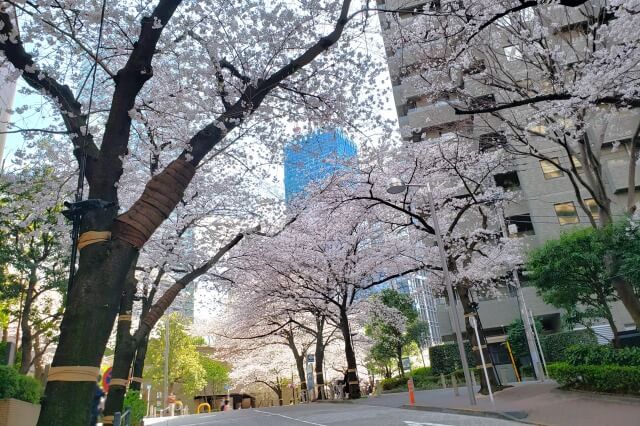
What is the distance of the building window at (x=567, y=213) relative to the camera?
27547 millimetres

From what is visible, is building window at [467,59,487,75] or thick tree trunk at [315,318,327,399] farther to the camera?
thick tree trunk at [315,318,327,399]

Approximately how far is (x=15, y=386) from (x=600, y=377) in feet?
43.9

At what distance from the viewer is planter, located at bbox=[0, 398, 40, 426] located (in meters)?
8.54

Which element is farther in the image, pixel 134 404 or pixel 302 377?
pixel 302 377

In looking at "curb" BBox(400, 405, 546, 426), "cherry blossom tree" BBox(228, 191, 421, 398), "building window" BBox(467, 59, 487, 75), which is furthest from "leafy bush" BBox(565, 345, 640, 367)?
"building window" BBox(467, 59, 487, 75)

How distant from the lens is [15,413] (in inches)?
351

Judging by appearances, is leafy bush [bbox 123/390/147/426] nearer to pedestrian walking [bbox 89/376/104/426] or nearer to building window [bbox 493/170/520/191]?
pedestrian walking [bbox 89/376/104/426]

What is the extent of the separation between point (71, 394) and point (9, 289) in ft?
49.1

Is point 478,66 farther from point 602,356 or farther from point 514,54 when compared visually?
point 602,356

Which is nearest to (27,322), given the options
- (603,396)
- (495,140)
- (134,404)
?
(134,404)

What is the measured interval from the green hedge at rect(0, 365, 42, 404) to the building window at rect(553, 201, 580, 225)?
2825 centimetres

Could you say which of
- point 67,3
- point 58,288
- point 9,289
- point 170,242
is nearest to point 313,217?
point 170,242

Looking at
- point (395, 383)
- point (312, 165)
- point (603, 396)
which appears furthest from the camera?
point (395, 383)

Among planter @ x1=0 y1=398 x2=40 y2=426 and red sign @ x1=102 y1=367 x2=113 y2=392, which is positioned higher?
red sign @ x1=102 y1=367 x2=113 y2=392
